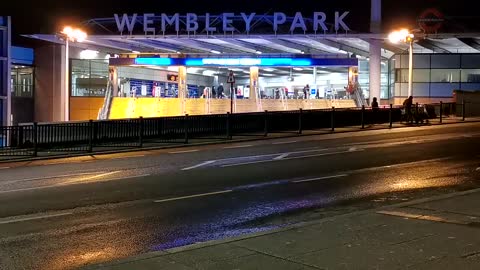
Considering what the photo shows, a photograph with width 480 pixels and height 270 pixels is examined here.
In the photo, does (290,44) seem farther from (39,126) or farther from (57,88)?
(39,126)

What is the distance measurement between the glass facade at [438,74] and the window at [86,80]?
2867 centimetres

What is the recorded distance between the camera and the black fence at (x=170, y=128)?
2173 cm

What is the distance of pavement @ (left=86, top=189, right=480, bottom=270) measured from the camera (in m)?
6.09

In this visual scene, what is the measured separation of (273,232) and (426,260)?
225 centimetres

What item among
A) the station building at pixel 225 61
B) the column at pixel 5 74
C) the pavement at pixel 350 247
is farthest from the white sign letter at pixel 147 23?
the pavement at pixel 350 247

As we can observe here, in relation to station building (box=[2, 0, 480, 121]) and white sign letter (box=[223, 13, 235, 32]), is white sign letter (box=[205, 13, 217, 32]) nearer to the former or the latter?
station building (box=[2, 0, 480, 121])

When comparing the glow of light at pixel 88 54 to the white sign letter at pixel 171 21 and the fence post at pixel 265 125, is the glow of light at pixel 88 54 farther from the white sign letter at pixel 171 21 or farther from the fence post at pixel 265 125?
the fence post at pixel 265 125

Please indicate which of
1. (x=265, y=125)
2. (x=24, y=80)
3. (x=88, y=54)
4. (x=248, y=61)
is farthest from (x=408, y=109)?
(x=24, y=80)

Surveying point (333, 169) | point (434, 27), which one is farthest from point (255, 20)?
point (333, 169)

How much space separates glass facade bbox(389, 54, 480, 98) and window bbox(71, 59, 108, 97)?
28.7 meters

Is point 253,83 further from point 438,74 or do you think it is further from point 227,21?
point 438,74

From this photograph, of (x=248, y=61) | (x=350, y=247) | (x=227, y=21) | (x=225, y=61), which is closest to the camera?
(x=350, y=247)

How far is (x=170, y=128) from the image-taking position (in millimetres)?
25672

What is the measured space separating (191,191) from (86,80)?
150 ft
